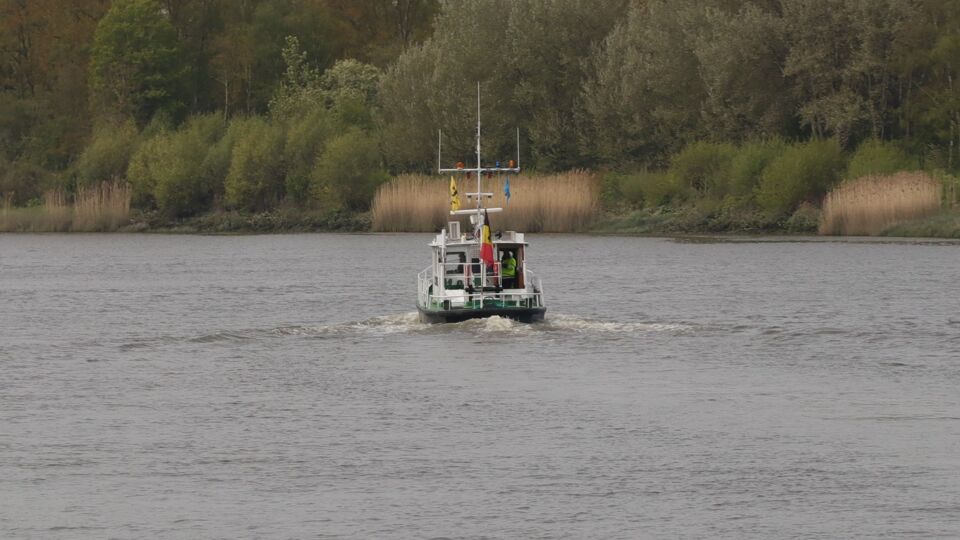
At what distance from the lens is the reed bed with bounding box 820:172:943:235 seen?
92625 millimetres

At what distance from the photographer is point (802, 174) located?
328 ft

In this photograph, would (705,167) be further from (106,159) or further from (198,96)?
(198,96)

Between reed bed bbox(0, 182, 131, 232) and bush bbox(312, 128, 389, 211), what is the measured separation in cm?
1586

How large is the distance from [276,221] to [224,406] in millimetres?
86865

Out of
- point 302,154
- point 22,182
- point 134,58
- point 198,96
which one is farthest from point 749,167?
point 198,96

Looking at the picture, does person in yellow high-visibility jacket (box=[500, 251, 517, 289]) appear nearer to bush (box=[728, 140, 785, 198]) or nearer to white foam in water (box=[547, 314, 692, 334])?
white foam in water (box=[547, 314, 692, 334])

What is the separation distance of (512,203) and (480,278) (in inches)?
2065

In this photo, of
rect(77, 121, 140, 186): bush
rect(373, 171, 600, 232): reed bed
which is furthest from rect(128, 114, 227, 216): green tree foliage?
rect(373, 171, 600, 232): reed bed

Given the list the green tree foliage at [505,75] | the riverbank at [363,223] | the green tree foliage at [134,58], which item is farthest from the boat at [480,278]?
the green tree foliage at [134,58]

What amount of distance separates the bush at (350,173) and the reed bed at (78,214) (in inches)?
625

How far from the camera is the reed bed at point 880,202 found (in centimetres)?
9262

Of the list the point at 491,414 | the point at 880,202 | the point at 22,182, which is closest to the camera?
the point at 491,414

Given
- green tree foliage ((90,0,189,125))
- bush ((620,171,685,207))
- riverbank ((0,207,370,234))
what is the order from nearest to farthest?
bush ((620,171,685,207)), riverbank ((0,207,370,234)), green tree foliage ((90,0,189,125))

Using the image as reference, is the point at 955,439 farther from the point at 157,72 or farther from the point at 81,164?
the point at 157,72
